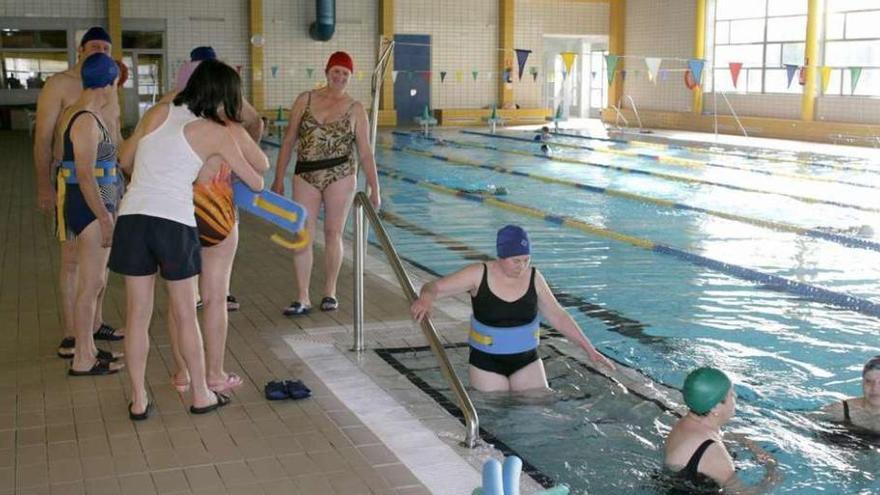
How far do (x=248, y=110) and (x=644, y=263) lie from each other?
446 centimetres

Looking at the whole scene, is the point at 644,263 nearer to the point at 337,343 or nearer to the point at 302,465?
the point at 337,343

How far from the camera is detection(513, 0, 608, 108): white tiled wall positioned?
27812 millimetres

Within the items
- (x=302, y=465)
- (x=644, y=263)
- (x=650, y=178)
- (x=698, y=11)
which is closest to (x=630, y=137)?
(x=698, y=11)

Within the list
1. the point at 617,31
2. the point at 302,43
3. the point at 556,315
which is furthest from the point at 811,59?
the point at 556,315

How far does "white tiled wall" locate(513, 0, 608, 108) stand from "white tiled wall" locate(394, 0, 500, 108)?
0.77m

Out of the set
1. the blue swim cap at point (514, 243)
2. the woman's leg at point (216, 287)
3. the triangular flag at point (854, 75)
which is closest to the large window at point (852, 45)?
the triangular flag at point (854, 75)

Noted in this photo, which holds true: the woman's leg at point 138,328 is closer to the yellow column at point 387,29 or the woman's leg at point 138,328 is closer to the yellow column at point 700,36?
the yellow column at point 387,29

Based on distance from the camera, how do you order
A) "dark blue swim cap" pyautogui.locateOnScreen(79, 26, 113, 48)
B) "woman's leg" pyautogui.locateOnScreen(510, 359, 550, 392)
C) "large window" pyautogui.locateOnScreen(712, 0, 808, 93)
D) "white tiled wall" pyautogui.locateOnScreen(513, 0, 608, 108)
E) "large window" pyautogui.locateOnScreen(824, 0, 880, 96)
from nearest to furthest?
A: "woman's leg" pyautogui.locateOnScreen(510, 359, 550, 392)
"dark blue swim cap" pyautogui.locateOnScreen(79, 26, 113, 48)
"large window" pyautogui.locateOnScreen(824, 0, 880, 96)
"large window" pyautogui.locateOnScreen(712, 0, 808, 93)
"white tiled wall" pyautogui.locateOnScreen(513, 0, 608, 108)

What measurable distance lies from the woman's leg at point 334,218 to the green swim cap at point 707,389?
2826 millimetres

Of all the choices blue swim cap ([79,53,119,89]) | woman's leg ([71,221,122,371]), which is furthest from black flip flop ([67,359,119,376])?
blue swim cap ([79,53,119,89])

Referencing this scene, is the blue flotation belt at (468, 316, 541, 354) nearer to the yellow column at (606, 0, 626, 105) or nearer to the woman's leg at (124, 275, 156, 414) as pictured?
the woman's leg at (124, 275, 156, 414)

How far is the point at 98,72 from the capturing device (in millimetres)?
4172

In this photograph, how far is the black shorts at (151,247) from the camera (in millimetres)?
3654

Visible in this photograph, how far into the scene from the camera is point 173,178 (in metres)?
3.66
